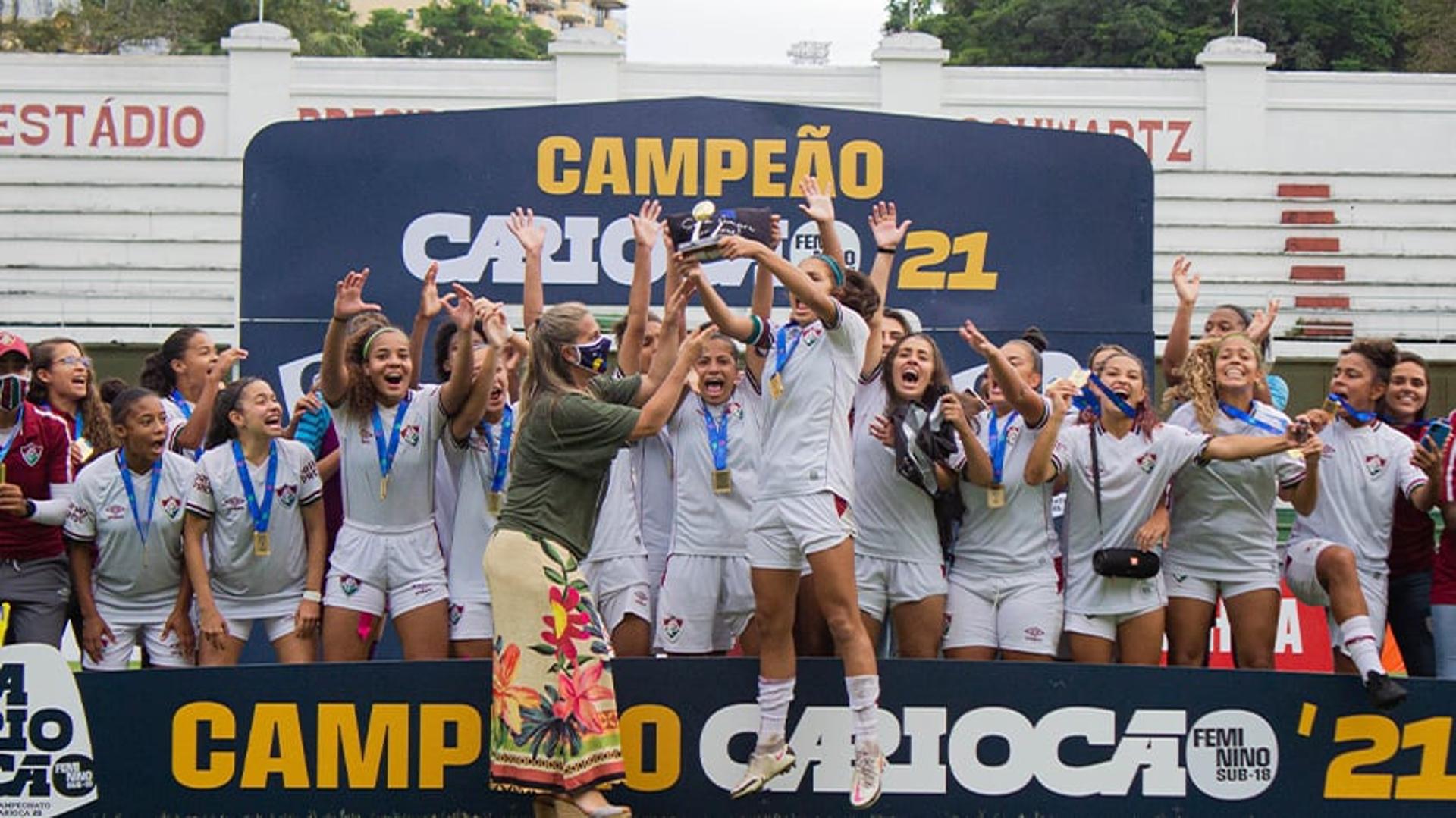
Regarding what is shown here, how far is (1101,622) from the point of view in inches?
290

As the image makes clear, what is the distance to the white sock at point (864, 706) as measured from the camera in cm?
664

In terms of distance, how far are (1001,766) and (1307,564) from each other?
161 centimetres

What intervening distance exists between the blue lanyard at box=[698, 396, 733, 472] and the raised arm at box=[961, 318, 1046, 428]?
1058mm

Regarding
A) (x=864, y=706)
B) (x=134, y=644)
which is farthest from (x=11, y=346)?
(x=864, y=706)

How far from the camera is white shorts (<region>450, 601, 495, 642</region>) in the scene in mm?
7527

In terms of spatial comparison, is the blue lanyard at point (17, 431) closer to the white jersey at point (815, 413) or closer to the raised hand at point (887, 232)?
the white jersey at point (815, 413)

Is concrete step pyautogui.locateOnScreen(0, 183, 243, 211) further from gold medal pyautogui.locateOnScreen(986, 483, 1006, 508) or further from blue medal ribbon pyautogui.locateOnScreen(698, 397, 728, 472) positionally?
gold medal pyautogui.locateOnScreen(986, 483, 1006, 508)

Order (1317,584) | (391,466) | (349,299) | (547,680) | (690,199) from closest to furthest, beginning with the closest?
(547,680) < (349,299) < (391,466) < (1317,584) < (690,199)

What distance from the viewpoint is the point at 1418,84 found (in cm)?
2528

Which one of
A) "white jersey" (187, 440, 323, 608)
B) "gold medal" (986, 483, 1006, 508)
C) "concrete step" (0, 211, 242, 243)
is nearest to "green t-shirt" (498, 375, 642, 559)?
"white jersey" (187, 440, 323, 608)

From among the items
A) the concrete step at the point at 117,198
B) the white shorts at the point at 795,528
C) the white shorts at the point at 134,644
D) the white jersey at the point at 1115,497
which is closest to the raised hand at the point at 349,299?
the white shorts at the point at 134,644

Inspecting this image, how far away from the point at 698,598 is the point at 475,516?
0.98 metres

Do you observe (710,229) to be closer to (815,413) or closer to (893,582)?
(815,413)

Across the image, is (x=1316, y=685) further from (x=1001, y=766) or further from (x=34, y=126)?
(x=34, y=126)
